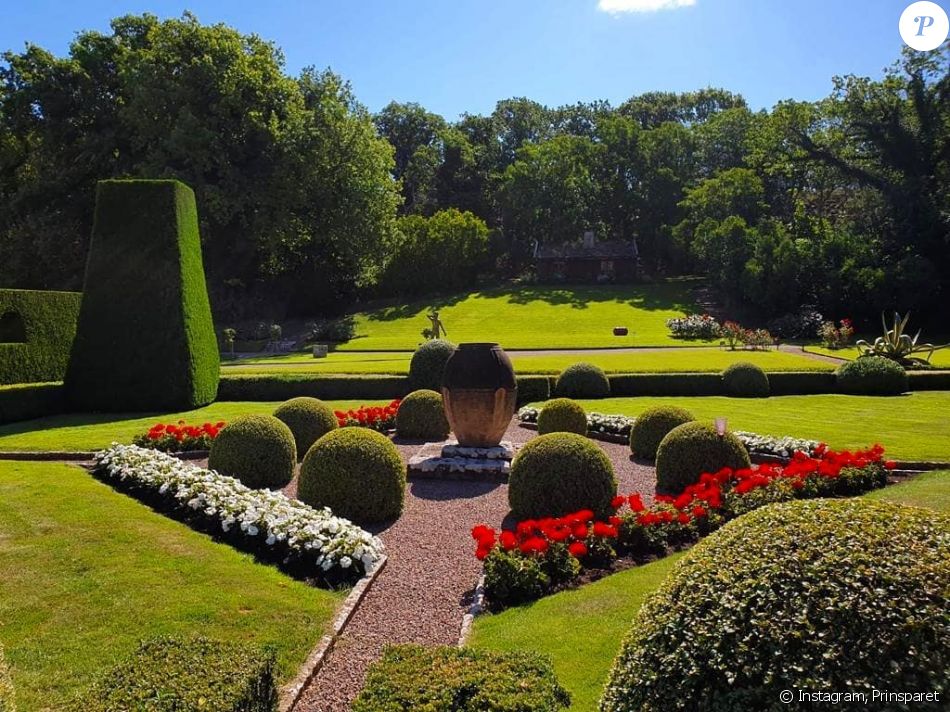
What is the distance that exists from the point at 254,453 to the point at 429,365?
8.19m

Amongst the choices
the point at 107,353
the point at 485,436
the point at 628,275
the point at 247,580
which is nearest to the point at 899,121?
the point at 628,275

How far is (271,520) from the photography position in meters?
7.48

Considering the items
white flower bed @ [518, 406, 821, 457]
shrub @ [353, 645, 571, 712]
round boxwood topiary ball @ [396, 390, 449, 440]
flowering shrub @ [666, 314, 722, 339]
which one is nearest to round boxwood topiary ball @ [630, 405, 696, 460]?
white flower bed @ [518, 406, 821, 457]

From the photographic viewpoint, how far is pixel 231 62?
116 ft

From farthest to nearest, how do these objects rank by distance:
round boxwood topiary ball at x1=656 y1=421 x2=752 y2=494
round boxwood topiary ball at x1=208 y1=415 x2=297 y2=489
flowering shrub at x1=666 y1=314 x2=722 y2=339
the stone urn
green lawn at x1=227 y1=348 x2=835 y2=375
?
flowering shrub at x1=666 y1=314 x2=722 y2=339
green lawn at x1=227 y1=348 x2=835 y2=375
the stone urn
round boxwood topiary ball at x1=208 y1=415 x2=297 y2=489
round boxwood topiary ball at x1=656 y1=421 x2=752 y2=494

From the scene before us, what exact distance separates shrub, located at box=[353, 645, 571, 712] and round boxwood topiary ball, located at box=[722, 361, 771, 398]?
1628cm

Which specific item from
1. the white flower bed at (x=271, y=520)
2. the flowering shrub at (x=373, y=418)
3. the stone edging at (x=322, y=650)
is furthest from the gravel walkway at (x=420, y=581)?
the flowering shrub at (x=373, y=418)

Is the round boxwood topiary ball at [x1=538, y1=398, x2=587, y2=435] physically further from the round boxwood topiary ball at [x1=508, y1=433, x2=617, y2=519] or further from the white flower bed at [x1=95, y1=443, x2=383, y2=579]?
the white flower bed at [x1=95, y1=443, x2=383, y2=579]

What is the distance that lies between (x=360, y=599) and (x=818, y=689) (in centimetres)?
463

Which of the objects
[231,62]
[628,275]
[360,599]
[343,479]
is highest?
[231,62]

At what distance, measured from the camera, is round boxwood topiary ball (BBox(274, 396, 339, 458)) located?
12578mm

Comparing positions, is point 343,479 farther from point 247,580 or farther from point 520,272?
point 520,272

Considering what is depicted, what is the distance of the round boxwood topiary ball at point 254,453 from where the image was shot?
10.2 metres

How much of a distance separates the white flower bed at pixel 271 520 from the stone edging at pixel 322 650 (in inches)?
13.3
